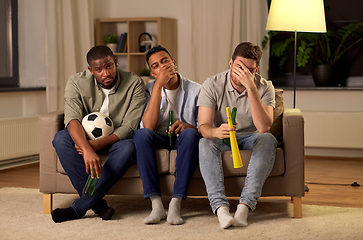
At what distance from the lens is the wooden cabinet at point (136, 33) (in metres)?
4.94

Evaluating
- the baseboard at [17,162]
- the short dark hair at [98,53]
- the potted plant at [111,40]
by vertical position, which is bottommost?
the baseboard at [17,162]

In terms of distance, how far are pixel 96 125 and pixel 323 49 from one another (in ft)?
9.69

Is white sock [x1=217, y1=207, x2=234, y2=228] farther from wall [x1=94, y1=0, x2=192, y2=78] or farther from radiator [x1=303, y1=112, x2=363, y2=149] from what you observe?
wall [x1=94, y1=0, x2=192, y2=78]

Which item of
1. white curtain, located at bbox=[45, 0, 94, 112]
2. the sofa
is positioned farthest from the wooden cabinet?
the sofa

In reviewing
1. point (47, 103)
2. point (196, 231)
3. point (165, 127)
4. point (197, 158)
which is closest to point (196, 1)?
point (47, 103)

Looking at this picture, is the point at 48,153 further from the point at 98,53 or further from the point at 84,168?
the point at 98,53

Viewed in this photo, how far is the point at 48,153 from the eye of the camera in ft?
8.54

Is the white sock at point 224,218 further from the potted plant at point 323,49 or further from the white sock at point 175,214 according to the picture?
the potted plant at point 323,49

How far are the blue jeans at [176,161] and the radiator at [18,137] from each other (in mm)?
2028

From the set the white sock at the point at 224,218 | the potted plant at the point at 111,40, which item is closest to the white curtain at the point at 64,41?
the potted plant at the point at 111,40

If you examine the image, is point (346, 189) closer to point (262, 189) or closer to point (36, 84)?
point (262, 189)

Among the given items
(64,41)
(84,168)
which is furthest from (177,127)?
(64,41)

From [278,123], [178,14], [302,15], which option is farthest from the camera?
[178,14]

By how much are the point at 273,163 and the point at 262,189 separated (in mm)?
163
